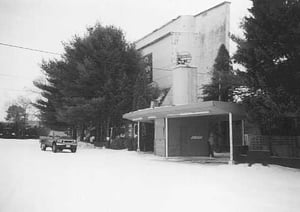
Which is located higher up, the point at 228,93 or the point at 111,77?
the point at 111,77

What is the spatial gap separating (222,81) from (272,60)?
505cm

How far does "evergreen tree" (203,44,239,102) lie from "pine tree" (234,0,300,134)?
6.28ft

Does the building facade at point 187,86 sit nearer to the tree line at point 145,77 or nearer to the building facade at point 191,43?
the building facade at point 191,43

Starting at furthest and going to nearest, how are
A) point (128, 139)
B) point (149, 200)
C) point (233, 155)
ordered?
point (128, 139), point (233, 155), point (149, 200)

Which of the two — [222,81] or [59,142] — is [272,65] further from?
[59,142]

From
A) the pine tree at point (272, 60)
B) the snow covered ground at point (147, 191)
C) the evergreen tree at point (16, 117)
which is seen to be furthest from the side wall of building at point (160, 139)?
the evergreen tree at point (16, 117)

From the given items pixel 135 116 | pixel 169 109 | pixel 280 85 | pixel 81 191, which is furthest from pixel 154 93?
pixel 81 191

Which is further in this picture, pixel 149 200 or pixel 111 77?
pixel 111 77

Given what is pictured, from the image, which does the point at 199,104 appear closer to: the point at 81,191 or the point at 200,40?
the point at 81,191

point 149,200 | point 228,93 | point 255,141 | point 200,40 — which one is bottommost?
point 149,200

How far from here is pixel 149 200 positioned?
372 inches

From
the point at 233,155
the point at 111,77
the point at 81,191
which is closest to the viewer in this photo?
the point at 81,191

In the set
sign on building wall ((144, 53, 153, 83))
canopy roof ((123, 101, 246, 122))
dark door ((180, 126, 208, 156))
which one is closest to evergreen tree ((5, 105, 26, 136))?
sign on building wall ((144, 53, 153, 83))

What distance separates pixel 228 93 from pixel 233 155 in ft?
24.0
